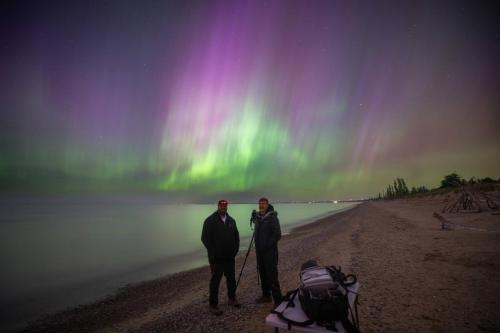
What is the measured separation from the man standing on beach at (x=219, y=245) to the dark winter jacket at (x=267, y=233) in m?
0.86

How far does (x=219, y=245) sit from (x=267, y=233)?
149cm

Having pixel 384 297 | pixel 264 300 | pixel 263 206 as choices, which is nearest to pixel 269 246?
pixel 263 206

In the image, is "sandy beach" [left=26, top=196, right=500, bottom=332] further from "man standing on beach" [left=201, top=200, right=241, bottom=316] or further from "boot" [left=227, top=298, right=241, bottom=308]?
"man standing on beach" [left=201, top=200, right=241, bottom=316]

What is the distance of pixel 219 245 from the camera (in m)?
7.12

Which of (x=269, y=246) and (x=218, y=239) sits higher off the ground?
(x=218, y=239)

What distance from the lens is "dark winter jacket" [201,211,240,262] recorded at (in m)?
7.11

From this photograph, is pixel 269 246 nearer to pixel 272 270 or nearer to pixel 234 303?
pixel 272 270

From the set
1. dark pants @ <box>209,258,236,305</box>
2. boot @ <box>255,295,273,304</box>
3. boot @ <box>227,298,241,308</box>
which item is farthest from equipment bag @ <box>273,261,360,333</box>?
boot @ <box>227,298,241,308</box>

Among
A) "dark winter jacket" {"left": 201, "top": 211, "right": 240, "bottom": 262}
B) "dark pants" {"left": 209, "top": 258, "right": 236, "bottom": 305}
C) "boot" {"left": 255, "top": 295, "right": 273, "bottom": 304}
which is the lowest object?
"boot" {"left": 255, "top": 295, "right": 273, "bottom": 304}

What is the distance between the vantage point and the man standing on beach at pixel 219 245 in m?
7.13

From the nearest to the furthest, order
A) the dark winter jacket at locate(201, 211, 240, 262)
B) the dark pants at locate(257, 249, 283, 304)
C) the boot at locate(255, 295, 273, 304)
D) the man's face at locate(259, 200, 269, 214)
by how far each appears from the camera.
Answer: the dark pants at locate(257, 249, 283, 304) → the dark winter jacket at locate(201, 211, 240, 262) → the man's face at locate(259, 200, 269, 214) → the boot at locate(255, 295, 273, 304)

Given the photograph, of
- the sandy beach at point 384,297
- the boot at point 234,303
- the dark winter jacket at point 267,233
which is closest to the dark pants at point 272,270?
the dark winter jacket at point 267,233

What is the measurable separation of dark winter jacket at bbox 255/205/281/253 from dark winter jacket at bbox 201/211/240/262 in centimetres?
85

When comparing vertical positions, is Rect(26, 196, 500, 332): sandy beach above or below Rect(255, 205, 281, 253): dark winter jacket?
below
